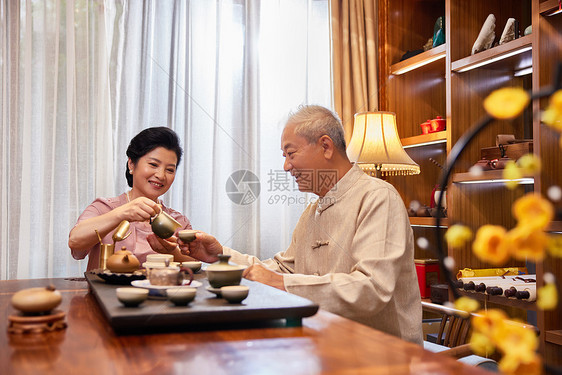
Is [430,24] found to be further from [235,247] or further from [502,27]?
[235,247]

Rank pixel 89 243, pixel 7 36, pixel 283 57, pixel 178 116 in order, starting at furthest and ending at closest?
pixel 283 57 < pixel 178 116 < pixel 7 36 < pixel 89 243

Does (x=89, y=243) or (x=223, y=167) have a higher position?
(x=223, y=167)

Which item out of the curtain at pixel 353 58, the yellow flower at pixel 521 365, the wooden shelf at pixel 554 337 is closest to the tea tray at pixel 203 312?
the yellow flower at pixel 521 365

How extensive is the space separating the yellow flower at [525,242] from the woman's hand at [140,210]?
1.68 m

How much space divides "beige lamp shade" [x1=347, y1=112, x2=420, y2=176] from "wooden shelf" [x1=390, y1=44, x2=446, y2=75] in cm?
49

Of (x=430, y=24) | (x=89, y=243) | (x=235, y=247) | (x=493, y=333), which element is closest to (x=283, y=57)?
(x=430, y=24)

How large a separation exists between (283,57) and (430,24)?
3.47 feet

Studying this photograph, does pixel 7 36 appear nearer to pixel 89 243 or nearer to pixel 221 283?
pixel 89 243

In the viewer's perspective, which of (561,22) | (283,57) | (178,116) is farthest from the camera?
(283,57)

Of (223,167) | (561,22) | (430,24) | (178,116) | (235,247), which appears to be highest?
(430,24)

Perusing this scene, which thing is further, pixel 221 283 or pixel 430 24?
pixel 430 24

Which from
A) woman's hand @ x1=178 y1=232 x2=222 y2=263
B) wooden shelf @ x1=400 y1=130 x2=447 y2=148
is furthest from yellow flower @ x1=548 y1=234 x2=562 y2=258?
wooden shelf @ x1=400 y1=130 x2=447 y2=148

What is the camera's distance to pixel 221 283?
128 cm

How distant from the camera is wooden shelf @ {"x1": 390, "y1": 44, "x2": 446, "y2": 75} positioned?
3.14 m
